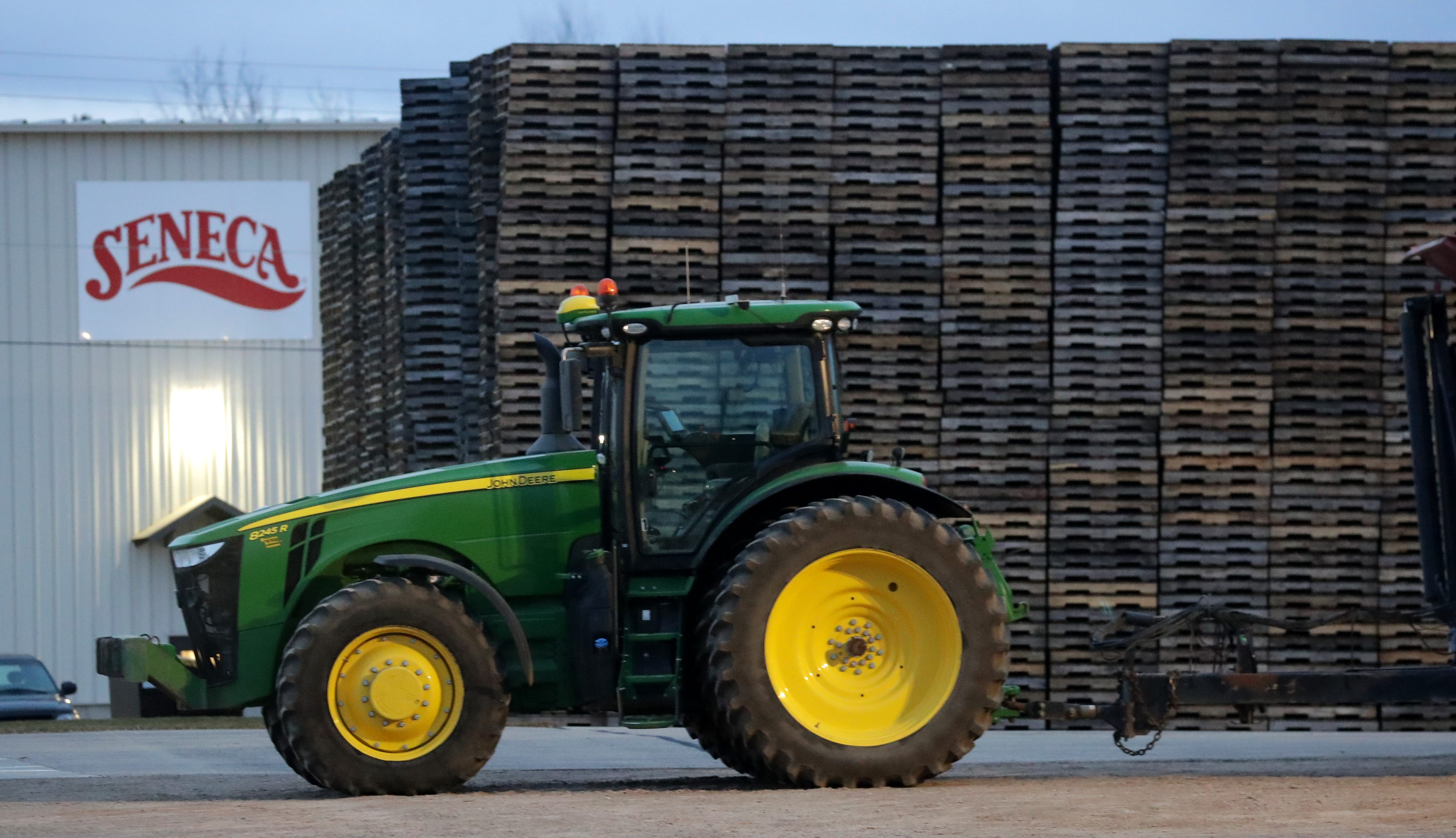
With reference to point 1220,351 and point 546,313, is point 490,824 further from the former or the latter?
point 1220,351

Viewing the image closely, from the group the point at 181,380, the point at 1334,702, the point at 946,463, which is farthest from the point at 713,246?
the point at 181,380

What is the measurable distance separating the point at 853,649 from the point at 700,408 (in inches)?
48.8

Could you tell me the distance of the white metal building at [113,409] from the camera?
1011 inches

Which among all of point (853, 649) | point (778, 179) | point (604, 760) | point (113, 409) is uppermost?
point (778, 179)

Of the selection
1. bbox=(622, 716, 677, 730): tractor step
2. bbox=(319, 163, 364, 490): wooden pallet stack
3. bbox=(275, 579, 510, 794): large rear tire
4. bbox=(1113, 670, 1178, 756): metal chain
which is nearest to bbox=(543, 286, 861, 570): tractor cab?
bbox=(622, 716, 677, 730): tractor step

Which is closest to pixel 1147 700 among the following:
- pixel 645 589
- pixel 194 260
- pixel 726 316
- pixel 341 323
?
pixel 645 589

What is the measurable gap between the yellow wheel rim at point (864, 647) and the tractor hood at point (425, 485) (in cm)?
114

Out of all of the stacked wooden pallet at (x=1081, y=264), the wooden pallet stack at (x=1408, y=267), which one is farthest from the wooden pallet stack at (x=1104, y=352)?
the wooden pallet stack at (x=1408, y=267)

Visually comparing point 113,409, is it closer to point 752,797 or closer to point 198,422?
point 198,422

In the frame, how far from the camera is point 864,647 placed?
779 centimetres

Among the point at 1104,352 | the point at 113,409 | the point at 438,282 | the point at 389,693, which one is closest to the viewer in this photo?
the point at 389,693

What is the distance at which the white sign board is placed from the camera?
87.5 ft

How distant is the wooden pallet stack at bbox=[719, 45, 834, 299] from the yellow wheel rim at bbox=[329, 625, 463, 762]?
18.5 feet

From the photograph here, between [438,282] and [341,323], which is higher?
[438,282]
